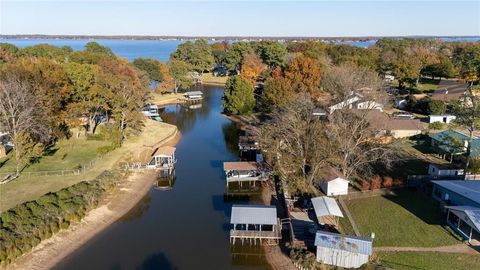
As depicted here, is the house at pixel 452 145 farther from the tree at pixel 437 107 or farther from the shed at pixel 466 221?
the tree at pixel 437 107

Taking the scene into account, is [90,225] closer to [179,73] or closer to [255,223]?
[255,223]

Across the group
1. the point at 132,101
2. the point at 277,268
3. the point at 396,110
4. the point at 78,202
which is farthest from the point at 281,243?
the point at 396,110

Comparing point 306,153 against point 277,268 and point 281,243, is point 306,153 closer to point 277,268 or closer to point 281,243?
point 281,243

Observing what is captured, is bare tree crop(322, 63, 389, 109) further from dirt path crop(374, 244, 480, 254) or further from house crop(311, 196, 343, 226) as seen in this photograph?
dirt path crop(374, 244, 480, 254)

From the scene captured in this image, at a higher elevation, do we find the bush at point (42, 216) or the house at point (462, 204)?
the house at point (462, 204)

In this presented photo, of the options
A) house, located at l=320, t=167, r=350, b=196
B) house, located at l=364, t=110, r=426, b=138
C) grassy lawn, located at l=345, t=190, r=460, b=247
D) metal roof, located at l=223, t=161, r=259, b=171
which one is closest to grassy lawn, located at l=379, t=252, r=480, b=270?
grassy lawn, located at l=345, t=190, r=460, b=247

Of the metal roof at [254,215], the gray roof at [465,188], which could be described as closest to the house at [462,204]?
the gray roof at [465,188]
